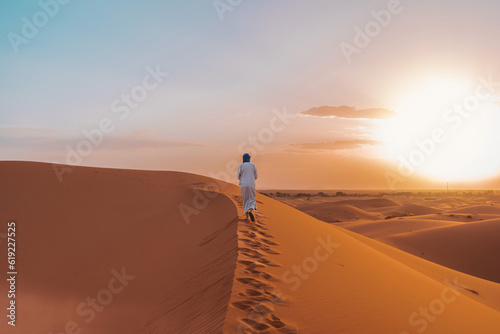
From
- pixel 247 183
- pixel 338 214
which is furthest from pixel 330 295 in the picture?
pixel 338 214

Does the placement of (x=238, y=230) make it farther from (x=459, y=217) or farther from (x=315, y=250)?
(x=459, y=217)

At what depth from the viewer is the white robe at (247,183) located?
954cm

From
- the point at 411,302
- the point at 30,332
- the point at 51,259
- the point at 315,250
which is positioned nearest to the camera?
the point at 411,302

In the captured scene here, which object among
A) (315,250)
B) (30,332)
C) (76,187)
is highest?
(76,187)

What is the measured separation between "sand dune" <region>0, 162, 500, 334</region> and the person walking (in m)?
0.52

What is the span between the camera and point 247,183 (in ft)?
31.9

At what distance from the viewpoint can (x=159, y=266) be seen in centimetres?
905

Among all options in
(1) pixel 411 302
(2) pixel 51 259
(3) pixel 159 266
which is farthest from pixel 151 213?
(1) pixel 411 302

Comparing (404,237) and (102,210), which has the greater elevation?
(102,210)

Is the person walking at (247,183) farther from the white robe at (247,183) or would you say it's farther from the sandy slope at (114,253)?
the sandy slope at (114,253)

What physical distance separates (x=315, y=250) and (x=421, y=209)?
36.6 m

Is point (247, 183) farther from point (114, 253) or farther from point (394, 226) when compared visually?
point (394, 226)

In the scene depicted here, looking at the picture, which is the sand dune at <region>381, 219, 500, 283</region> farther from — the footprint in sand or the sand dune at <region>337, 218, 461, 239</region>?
the footprint in sand

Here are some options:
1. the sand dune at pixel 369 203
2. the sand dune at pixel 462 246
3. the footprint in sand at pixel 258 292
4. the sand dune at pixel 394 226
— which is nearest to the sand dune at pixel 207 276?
the footprint in sand at pixel 258 292
